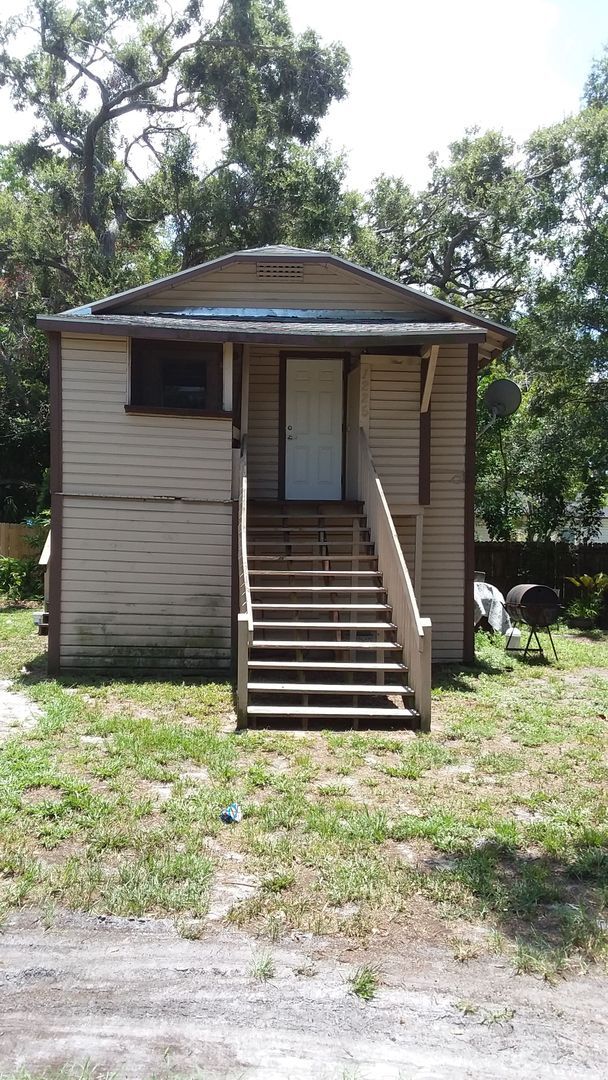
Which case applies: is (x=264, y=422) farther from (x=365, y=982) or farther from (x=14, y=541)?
(x=14, y=541)

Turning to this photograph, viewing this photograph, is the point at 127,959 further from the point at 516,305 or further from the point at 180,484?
the point at 516,305

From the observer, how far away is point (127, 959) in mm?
3414

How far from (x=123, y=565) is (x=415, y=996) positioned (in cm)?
714

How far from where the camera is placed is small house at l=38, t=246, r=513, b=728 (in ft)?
30.7

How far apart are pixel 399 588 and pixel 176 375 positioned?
13.0ft

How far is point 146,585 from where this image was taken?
969cm

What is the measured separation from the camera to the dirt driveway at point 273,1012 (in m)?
2.77

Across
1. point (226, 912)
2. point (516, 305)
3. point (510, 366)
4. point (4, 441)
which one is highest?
point (516, 305)

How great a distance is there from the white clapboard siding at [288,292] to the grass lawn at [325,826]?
5673 mm

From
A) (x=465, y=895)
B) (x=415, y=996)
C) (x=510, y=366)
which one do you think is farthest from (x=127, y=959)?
(x=510, y=366)

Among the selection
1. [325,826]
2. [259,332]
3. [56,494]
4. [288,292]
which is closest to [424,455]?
[259,332]

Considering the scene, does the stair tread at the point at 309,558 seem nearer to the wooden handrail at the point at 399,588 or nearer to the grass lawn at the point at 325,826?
the wooden handrail at the point at 399,588

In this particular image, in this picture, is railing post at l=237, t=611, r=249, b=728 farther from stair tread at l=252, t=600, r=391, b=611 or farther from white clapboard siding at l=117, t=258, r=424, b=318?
white clapboard siding at l=117, t=258, r=424, b=318

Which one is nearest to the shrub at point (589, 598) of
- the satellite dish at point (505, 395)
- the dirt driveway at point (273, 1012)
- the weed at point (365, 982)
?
the satellite dish at point (505, 395)
